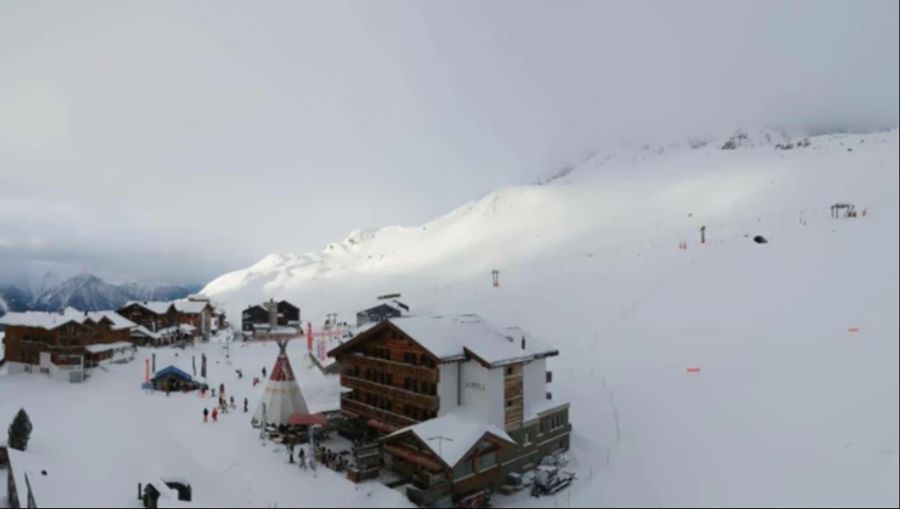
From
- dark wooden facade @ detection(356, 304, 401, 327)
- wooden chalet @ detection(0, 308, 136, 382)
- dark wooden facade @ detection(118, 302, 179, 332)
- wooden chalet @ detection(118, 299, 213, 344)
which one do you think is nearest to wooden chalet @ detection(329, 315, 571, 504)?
wooden chalet @ detection(0, 308, 136, 382)

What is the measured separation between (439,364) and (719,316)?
21771 millimetres

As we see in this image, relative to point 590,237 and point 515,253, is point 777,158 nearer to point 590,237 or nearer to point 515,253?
point 590,237

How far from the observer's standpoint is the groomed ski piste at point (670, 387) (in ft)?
71.9

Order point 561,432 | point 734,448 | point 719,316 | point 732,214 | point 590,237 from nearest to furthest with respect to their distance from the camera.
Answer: point 734,448
point 561,432
point 719,316
point 732,214
point 590,237

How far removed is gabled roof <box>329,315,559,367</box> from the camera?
25.4 meters

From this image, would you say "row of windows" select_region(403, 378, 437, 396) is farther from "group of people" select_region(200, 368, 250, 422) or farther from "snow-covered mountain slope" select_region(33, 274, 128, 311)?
"snow-covered mountain slope" select_region(33, 274, 128, 311)

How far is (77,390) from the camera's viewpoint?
125 feet

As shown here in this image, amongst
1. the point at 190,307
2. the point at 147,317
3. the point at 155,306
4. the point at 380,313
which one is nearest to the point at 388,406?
the point at 380,313

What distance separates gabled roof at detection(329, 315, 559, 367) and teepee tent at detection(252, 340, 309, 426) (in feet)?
10.2

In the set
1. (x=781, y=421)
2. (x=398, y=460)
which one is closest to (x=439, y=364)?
(x=398, y=460)

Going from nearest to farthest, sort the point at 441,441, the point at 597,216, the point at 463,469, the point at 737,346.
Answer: the point at 463,469, the point at 441,441, the point at 737,346, the point at 597,216

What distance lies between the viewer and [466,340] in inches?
1046

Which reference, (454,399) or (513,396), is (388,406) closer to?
(454,399)

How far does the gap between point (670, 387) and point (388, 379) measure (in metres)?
15.3
